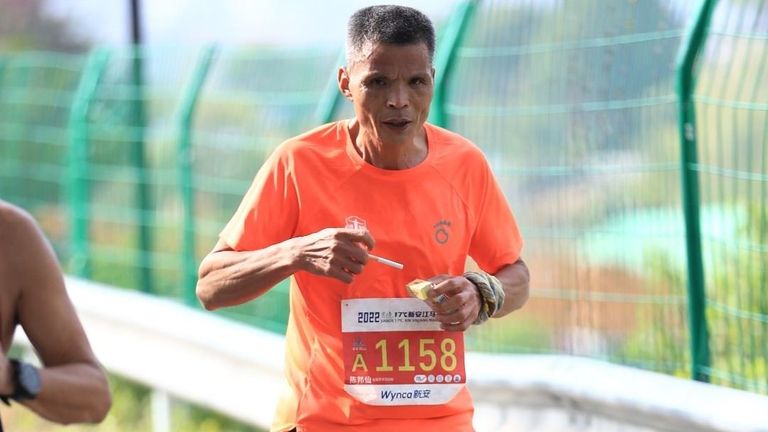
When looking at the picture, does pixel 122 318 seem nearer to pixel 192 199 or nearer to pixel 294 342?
pixel 192 199

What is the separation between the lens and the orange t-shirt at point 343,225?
4664 mm

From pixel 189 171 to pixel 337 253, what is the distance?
5686mm

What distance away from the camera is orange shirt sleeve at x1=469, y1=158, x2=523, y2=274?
493 cm

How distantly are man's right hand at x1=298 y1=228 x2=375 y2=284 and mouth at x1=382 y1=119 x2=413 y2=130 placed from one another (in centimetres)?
33

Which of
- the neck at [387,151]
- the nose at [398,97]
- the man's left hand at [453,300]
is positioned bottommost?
the man's left hand at [453,300]

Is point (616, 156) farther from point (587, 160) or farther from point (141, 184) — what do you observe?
point (141, 184)

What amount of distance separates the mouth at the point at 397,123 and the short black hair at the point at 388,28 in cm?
18

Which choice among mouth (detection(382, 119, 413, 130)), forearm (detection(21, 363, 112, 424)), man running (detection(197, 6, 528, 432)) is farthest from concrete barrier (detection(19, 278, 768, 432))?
forearm (detection(21, 363, 112, 424))

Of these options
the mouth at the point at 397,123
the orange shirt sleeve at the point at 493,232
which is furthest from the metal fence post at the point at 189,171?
the mouth at the point at 397,123

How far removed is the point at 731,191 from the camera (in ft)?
20.2

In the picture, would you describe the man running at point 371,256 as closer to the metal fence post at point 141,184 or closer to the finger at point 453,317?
the finger at point 453,317

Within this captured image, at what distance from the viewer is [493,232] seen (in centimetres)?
495

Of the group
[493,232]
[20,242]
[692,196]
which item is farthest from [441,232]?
[692,196]

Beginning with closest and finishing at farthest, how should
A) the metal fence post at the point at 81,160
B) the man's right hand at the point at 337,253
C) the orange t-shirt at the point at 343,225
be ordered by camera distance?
1. the man's right hand at the point at 337,253
2. the orange t-shirt at the point at 343,225
3. the metal fence post at the point at 81,160
